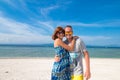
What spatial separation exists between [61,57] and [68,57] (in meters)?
0.13

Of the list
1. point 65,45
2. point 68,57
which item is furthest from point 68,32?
point 68,57

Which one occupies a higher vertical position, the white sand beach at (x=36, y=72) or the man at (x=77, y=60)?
the man at (x=77, y=60)

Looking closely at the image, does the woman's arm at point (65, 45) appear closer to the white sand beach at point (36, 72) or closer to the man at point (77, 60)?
the man at point (77, 60)

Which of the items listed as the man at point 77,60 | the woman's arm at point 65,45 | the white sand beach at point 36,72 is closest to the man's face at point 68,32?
the man at point 77,60

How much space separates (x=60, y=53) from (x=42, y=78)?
5.55 m

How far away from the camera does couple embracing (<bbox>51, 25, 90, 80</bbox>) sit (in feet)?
11.6

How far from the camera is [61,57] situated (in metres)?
3.53

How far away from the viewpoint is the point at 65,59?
354 cm

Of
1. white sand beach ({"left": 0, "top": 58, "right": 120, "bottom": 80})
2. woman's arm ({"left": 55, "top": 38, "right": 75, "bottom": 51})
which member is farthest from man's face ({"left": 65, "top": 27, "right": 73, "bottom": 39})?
white sand beach ({"left": 0, "top": 58, "right": 120, "bottom": 80})

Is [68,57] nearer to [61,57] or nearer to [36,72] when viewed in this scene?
[61,57]

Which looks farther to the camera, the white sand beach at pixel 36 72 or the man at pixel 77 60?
the white sand beach at pixel 36 72

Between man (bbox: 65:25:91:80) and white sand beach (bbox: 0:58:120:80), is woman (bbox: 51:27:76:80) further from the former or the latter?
white sand beach (bbox: 0:58:120:80)

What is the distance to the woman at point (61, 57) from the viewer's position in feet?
11.6

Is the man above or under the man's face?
under
